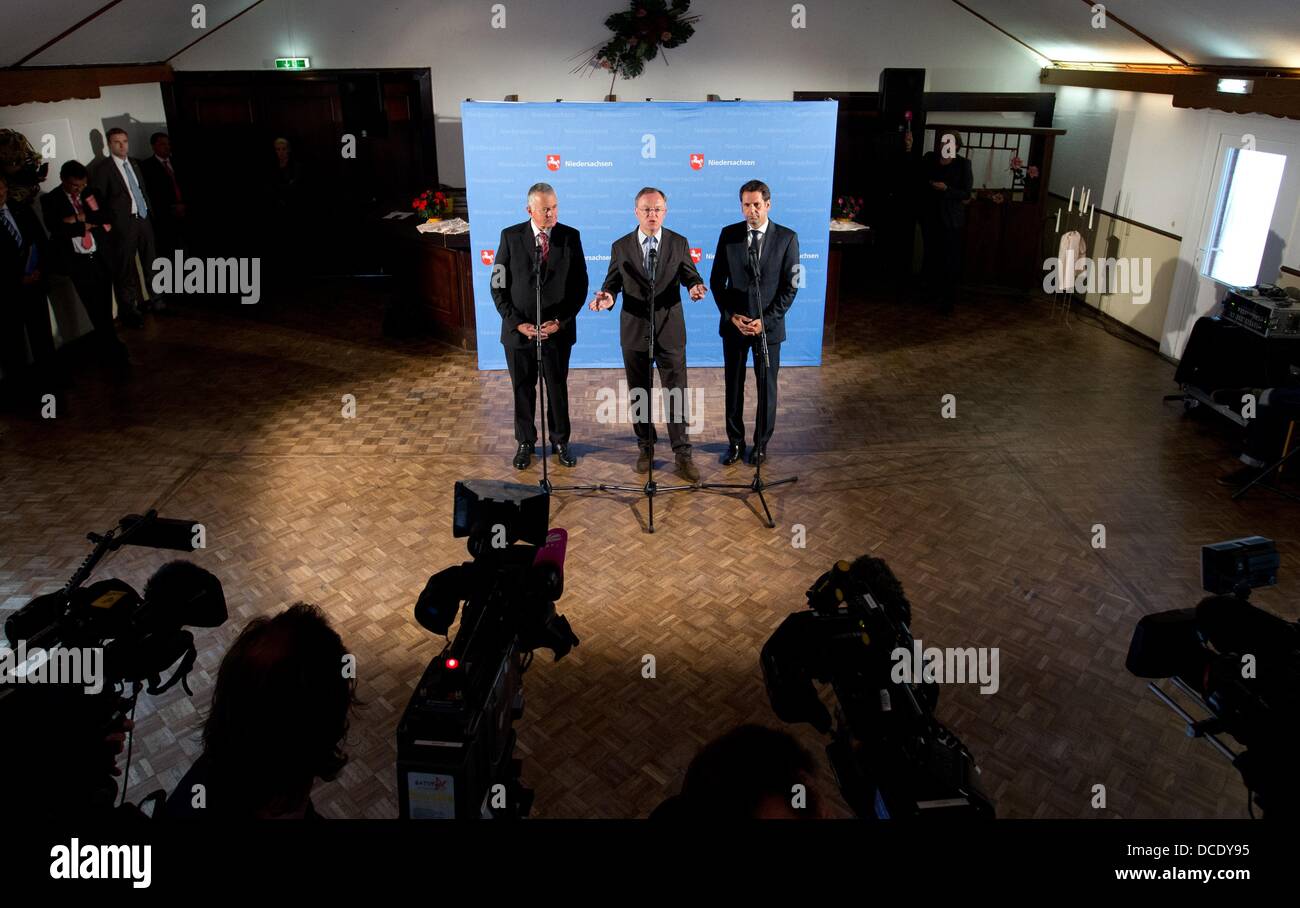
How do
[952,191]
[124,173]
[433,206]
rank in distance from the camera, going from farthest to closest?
[952,191] → [124,173] → [433,206]

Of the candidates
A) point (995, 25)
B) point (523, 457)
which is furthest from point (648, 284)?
point (995, 25)

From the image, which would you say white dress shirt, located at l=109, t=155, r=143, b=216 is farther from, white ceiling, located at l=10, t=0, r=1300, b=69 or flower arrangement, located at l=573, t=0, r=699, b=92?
flower arrangement, located at l=573, t=0, r=699, b=92

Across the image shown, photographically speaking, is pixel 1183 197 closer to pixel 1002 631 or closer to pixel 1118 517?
pixel 1118 517

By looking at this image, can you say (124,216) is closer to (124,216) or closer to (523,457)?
Answer: (124,216)

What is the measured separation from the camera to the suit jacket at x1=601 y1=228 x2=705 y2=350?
17.8 ft

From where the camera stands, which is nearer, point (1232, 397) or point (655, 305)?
point (655, 305)

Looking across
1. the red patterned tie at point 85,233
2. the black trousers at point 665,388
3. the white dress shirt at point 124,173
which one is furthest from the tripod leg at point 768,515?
the white dress shirt at point 124,173

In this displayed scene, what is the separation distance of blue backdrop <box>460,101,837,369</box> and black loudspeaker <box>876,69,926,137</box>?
3.78m

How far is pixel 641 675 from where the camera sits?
3926mm

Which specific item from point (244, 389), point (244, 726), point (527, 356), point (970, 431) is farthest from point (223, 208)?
point (244, 726)

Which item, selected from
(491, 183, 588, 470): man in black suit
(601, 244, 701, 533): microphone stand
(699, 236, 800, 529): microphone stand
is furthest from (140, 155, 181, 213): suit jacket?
(699, 236, 800, 529): microphone stand

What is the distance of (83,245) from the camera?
7590mm

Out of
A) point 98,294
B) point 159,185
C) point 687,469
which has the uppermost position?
point 159,185

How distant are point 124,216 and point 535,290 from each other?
17.5ft
